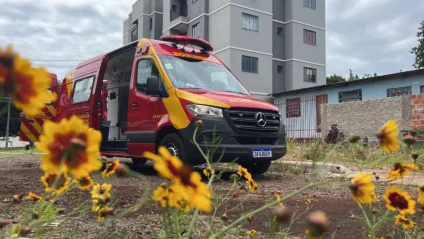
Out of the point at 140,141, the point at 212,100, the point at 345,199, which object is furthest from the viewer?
the point at 140,141

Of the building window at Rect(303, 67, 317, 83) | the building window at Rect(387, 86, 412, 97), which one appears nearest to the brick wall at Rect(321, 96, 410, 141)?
the building window at Rect(387, 86, 412, 97)

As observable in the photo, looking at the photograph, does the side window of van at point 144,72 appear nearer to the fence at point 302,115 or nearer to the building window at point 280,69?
the fence at point 302,115

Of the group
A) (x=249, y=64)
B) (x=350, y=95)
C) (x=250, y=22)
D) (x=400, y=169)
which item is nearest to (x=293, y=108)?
(x=350, y=95)

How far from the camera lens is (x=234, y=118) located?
16.4ft

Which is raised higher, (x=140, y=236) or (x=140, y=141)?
(x=140, y=141)

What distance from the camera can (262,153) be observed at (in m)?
5.20

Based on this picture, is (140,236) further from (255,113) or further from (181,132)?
(255,113)

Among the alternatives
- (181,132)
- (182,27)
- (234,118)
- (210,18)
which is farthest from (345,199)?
(182,27)

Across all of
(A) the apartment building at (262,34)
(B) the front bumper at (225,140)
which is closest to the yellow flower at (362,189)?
(B) the front bumper at (225,140)

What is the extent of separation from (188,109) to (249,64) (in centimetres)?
2186

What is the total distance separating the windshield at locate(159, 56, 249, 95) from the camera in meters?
5.48

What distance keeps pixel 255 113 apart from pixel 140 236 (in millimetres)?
3499

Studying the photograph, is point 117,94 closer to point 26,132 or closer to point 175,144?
point 26,132

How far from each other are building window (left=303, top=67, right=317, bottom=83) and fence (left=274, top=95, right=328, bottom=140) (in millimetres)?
10416
